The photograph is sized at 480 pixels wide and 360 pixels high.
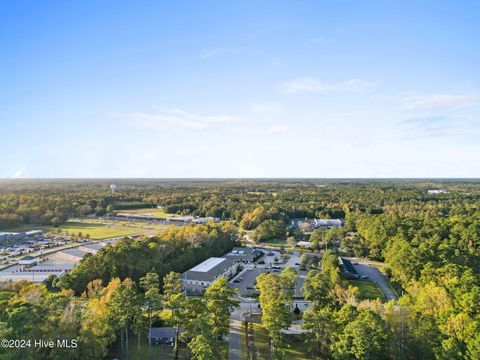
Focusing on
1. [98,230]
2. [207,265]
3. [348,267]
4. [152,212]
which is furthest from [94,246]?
[152,212]

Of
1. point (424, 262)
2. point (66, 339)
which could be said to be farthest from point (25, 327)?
point (424, 262)

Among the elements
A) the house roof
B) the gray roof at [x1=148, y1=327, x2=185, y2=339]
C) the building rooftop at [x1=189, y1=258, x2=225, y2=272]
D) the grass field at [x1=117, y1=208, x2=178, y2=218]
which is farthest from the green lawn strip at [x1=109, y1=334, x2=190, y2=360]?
the grass field at [x1=117, y1=208, x2=178, y2=218]

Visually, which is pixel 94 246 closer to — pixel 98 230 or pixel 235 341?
pixel 98 230

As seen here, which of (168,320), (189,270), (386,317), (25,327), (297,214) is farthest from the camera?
(297,214)

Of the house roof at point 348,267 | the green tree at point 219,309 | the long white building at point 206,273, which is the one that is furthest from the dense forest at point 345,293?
the house roof at point 348,267

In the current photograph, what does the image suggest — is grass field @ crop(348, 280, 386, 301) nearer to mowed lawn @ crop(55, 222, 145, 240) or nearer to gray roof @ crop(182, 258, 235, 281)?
gray roof @ crop(182, 258, 235, 281)

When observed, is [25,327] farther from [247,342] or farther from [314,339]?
[314,339]
